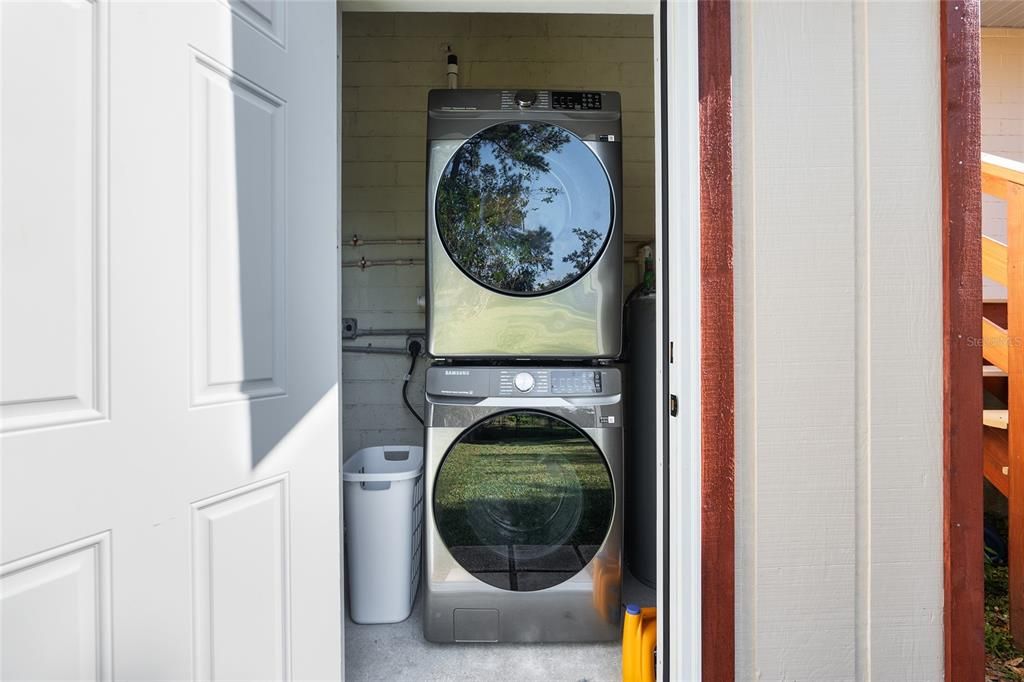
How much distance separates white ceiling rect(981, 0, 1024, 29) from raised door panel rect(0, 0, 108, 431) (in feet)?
12.1

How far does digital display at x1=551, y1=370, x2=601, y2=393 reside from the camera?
5.32 feet

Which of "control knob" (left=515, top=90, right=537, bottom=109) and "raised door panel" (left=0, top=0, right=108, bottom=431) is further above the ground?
"control knob" (left=515, top=90, right=537, bottom=109)

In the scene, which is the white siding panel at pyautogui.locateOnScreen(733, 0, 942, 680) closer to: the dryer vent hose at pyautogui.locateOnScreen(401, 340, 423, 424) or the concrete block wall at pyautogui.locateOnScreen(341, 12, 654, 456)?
the concrete block wall at pyautogui.locateOnScreen(341, 12, 654, 456)

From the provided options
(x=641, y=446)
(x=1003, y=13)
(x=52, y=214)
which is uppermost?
(x=1003, y=13)

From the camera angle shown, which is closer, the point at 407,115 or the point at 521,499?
the point at 521,499

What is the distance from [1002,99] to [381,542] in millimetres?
3801

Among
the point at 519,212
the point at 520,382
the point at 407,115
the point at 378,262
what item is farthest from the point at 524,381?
the point at 407,115

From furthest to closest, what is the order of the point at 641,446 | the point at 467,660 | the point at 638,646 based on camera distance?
the point at 641,446
the point at 467,660
the point at 638,646

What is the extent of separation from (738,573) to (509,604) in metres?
0.81

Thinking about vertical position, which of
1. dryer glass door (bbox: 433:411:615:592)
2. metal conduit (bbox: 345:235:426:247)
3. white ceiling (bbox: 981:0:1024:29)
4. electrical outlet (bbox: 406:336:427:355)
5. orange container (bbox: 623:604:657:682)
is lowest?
orange container (bbox: 623:604:657:682)

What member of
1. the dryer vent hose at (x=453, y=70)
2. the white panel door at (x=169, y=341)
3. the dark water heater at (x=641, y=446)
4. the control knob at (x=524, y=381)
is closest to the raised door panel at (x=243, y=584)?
the white panel door at (x=169, y=341)

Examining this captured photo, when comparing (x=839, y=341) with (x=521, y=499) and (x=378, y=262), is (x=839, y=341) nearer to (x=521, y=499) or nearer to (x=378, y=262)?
(x=521, y=499)

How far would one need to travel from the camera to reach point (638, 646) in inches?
55.0

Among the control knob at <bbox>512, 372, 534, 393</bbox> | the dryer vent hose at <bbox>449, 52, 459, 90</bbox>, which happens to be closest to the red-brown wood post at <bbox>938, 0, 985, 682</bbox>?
the control knob at <bbox>512, 372, 534, 393</bbox>
